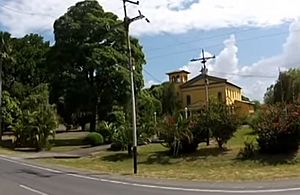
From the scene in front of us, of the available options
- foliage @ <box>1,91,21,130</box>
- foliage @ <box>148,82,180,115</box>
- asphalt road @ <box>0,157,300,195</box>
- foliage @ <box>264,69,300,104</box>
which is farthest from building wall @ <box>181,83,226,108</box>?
asphalt road @ <box>0,157,300,195</box>

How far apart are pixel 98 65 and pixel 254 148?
957 inches

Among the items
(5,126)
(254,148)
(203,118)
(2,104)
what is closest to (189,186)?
(254,148)

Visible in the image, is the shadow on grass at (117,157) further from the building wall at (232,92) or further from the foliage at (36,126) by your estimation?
the building wall at (232,92)

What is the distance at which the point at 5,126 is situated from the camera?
222 feet

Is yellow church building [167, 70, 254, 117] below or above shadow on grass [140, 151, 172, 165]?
above

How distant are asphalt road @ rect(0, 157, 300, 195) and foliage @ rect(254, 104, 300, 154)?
12.2 meters

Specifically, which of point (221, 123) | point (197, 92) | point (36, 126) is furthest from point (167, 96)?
point (221, 123)

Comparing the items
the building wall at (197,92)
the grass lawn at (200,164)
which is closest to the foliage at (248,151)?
the grass lawn at (200,164)

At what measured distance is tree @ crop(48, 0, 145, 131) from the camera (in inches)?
2168

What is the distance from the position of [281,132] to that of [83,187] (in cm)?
1599

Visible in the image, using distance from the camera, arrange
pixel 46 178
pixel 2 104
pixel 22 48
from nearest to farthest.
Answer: pixel 46 178
pixel 2 104
pixel 22 48

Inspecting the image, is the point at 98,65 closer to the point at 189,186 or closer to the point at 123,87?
the point at 123,87

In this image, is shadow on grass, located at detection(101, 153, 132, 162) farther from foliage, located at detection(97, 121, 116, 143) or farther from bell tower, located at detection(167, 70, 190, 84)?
bell tower, located at detection(167, 70, 190, 84)

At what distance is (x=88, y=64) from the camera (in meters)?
54.5
